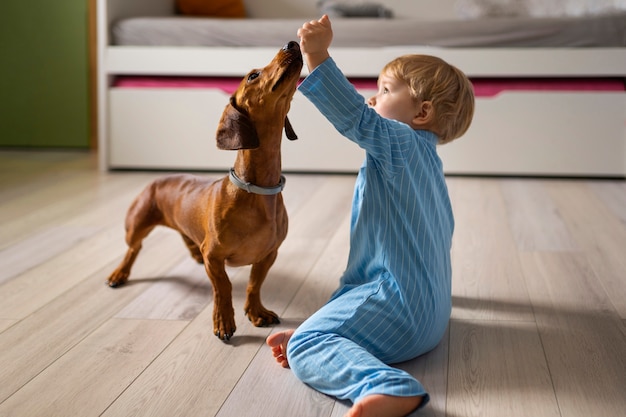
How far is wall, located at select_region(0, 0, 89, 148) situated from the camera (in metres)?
3.70

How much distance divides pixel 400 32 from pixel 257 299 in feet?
5.94

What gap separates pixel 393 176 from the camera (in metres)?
1.28

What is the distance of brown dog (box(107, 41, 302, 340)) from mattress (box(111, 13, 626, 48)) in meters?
1.58

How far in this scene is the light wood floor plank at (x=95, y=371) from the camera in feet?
3.72

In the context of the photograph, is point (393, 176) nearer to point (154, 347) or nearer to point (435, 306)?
point (435, 306)

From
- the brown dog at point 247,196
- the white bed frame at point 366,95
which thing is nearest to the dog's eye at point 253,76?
the brown dog at point 247,196

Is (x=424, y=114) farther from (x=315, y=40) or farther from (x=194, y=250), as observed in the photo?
(x=194, y=250)

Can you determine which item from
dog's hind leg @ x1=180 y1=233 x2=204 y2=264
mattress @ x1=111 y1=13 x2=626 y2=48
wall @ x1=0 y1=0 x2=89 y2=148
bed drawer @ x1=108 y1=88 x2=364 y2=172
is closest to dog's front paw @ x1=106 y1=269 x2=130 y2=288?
dog's hind leg @ x1=180 y1=233 x2=204 y2=264

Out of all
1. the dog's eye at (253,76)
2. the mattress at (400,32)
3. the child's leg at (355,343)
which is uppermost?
the dog's eye at (253,76)

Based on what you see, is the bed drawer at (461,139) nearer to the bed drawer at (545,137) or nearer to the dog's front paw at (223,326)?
the bed drawer at (545,137)

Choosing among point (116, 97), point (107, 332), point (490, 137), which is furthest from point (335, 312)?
point (116, 97)

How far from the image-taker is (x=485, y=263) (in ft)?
6.28

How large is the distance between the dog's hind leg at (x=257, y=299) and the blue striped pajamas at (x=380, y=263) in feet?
0.59

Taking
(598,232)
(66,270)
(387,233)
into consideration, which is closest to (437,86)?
(387,233)
